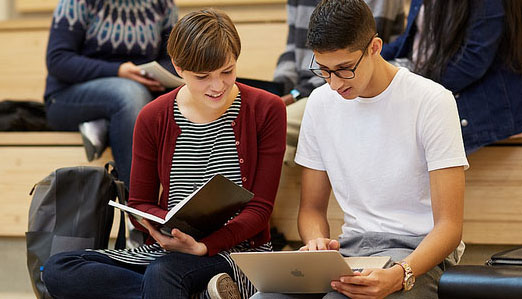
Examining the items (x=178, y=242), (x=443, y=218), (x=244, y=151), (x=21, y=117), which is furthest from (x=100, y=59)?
(x=443, y=218)

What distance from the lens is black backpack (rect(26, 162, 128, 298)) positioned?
1919 mm

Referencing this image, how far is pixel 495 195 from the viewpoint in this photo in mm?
2107

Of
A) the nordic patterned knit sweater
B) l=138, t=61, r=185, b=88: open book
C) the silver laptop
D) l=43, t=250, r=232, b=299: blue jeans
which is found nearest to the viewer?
the silver laptop

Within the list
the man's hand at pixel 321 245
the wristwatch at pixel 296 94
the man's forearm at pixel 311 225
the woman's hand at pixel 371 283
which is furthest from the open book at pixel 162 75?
the woman's hand at pixel 371 283

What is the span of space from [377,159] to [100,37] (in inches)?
48.2

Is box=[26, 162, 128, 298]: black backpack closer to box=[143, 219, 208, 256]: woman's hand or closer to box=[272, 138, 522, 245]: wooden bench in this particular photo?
box=[143, 219, 208, 256]: woman's hand

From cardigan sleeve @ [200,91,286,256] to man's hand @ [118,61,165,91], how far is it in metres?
0.69

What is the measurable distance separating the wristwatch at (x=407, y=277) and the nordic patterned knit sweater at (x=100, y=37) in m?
1.27

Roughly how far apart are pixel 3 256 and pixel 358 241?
1515mm

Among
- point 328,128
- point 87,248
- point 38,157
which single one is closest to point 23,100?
point 38,157

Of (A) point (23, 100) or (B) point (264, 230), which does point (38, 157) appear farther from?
(B) point (264, 230)

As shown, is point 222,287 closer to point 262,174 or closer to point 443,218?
point 262,174

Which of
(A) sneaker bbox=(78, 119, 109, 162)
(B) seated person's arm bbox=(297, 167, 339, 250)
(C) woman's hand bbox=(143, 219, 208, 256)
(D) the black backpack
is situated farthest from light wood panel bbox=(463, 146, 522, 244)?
(A) sneaker bbox=(78, 119, 109, 162)

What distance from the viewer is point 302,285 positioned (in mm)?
1445
